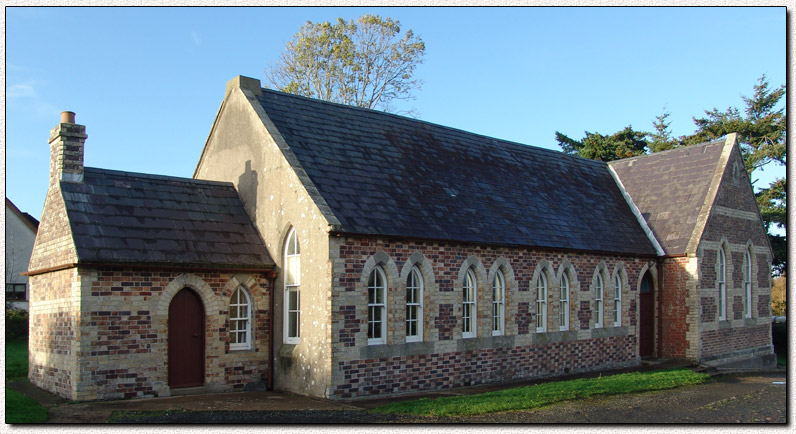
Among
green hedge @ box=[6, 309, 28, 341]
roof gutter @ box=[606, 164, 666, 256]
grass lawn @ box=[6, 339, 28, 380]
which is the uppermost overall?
roof gutter @ box=[606, 164, 666, 256]

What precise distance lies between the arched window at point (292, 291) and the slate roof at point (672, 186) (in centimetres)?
1296

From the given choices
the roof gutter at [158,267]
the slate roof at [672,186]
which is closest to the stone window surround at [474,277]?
the roof gutter at [158,267]

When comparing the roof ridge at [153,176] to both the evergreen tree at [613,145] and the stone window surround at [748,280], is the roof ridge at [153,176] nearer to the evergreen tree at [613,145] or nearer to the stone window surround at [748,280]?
the stone window surround at [748,280]

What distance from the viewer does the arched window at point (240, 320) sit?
16.5 metres

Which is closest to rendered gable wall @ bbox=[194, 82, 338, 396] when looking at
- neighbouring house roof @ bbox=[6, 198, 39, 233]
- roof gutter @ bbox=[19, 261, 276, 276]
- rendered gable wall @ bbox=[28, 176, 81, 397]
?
roof gutter @ bbox=[19, 261, 276, 276]

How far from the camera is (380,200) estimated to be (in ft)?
56.1

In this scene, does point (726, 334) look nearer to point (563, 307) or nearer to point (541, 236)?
point (563, 307)

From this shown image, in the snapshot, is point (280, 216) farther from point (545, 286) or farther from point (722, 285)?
point (722, 285)

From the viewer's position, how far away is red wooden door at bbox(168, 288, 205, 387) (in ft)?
51.3

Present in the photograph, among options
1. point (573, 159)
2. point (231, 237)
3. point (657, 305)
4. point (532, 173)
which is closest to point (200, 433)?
point (231, 237)

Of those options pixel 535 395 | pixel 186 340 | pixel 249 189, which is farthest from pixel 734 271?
pixel 186 340

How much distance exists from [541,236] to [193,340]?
9321 mm

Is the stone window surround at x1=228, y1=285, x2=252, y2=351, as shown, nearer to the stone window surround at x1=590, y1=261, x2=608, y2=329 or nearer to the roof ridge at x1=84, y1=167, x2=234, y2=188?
the roof ridge at x1=84, y1=167, x2=234, y2=188

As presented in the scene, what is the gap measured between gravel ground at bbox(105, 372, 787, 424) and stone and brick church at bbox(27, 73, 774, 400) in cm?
246
